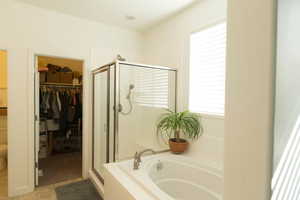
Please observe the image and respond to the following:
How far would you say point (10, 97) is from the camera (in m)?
2.15

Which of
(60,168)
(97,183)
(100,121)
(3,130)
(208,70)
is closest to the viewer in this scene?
(208,70)

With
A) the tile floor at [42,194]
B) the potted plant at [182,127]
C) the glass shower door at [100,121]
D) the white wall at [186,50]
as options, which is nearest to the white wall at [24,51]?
the tile floor at [42,194]

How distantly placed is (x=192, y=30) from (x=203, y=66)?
1.71ft

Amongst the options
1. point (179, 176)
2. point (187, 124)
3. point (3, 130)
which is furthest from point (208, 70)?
point (3, 130)

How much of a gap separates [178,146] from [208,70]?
3.54 ft

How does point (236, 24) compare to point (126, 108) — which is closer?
point (236, 24)

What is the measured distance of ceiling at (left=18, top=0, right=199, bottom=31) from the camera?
2193 millimetres

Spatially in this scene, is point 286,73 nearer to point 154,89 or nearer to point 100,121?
point 154,89

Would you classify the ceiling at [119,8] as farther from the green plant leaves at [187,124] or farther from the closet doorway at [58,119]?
the green plant leaves at [187,124]

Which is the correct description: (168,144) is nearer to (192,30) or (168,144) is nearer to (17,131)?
(192,30)

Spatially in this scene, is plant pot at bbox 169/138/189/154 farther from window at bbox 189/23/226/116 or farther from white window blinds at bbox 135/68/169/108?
white window blinds at bbox 135/68/169/108

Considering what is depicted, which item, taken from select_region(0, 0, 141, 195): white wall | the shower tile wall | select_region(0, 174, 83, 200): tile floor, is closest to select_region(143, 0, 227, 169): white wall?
select_region(0, 0, 141, 195): white wall

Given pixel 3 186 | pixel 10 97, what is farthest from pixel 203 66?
pixel 3 186

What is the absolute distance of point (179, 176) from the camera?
205cm
